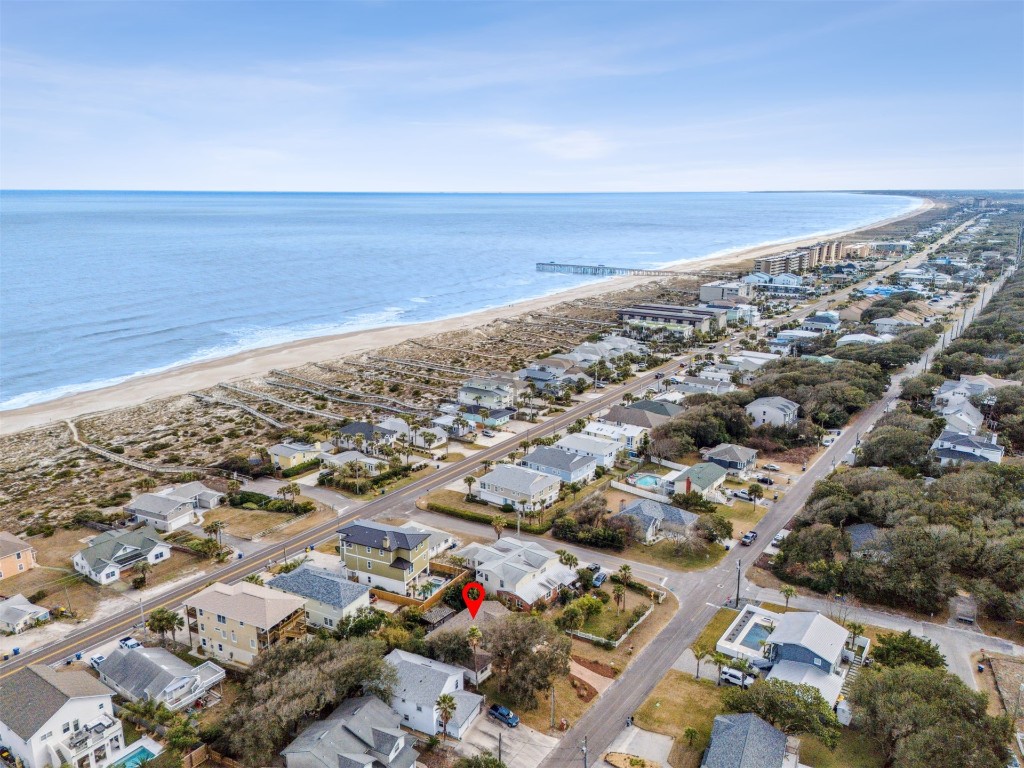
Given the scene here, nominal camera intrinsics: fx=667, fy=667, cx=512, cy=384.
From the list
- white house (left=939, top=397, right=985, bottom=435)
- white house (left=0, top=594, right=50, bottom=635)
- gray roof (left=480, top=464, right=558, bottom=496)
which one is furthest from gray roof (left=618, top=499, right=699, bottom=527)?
white house (left=0, top=594, right=50, bottom=635)

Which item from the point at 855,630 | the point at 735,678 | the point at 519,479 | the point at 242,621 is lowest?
the point at 735,678

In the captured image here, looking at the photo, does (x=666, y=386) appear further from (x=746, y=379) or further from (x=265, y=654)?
(x=265, y=654)

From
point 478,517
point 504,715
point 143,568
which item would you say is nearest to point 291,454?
point 143,568

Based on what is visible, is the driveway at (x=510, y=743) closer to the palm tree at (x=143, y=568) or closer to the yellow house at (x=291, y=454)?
the palm tree at (x=143, y=568)

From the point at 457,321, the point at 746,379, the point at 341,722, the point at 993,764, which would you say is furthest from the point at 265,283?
the point at 993,764

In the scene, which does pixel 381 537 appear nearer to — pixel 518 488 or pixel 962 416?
pixel 518 488

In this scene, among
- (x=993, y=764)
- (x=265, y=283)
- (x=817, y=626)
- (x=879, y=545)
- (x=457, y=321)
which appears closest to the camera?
(x=993, y=764)

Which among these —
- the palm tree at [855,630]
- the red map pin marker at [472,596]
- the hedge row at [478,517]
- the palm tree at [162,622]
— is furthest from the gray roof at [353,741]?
the palm tree at [855,630]
